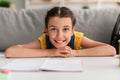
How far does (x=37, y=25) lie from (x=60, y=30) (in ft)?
1.84

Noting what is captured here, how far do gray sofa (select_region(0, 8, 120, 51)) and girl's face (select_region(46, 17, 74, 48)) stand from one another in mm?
465

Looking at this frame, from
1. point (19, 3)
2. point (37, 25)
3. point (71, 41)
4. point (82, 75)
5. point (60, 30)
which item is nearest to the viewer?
point (82, 75)

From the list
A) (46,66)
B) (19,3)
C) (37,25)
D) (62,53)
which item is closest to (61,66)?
(46,66)

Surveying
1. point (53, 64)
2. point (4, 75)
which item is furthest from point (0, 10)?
point (4, 75)

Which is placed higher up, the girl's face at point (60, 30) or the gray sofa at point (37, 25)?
the girl's face at point (60, 30)

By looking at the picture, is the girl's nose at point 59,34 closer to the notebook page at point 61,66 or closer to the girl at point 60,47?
the girl at point 60,47

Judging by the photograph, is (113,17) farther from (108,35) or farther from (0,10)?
(0,10)

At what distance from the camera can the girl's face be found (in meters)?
1.16

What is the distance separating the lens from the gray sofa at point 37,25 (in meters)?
1.65

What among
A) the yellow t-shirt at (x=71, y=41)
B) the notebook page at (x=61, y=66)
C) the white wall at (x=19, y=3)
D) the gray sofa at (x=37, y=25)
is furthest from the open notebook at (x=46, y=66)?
the white wall at (x=19, y=3)

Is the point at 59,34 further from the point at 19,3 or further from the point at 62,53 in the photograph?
the point at 19,3

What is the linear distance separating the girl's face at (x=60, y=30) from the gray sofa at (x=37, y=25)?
1.52ft

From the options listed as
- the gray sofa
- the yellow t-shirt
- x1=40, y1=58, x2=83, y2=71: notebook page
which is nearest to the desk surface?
x1=40, y1=58, x2=83, y2=71: notebook page

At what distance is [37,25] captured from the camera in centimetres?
169
